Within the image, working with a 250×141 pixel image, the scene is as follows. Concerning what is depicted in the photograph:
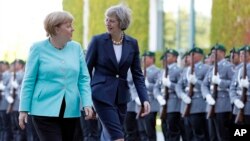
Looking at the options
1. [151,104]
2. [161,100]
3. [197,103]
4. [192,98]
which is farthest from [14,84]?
[197,103]

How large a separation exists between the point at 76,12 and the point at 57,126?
69.1 ft

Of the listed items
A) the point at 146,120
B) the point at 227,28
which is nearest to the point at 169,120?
the point at 146,120

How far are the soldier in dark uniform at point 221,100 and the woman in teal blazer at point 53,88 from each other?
607 centimetres

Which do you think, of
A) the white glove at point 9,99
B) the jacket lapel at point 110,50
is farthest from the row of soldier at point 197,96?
the jacket lapel at point 110,50

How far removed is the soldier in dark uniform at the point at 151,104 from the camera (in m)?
15.8

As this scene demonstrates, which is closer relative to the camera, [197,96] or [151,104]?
[197,96]

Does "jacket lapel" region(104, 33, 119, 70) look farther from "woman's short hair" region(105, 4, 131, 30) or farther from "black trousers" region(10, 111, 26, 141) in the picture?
"black trousers" region(10, 111, 26, 141)

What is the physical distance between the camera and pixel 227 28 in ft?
66.7

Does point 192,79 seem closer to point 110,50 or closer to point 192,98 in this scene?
point 192,98

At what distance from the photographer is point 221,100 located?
44.4 feet

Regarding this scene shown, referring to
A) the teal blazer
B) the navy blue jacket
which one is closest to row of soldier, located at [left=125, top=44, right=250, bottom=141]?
the navy blue jacket

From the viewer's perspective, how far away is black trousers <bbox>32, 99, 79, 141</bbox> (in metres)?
7.49

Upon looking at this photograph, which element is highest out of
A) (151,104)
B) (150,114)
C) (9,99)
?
(151,104)

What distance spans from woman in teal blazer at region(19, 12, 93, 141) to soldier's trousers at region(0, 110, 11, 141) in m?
11.6
